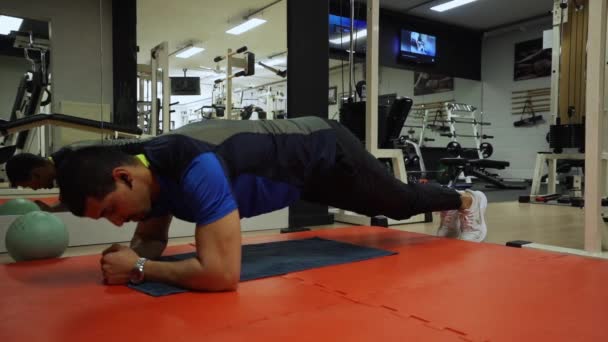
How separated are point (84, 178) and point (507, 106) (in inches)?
399

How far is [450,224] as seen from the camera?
2572mm

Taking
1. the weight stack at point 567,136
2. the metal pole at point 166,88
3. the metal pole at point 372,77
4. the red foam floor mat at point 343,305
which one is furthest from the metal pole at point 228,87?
the weight stack at point 567,136

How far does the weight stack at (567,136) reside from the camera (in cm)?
482

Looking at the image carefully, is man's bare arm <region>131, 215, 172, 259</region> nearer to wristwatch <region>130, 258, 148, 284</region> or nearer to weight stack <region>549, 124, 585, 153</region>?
wristwatch <region>130, 258, 148, 284</region>

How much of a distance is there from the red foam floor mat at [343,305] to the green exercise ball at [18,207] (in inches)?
24.6

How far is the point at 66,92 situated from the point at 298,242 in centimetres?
172

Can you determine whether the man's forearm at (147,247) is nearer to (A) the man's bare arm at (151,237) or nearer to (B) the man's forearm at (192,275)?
(A) the man's bare arm at (151,237)

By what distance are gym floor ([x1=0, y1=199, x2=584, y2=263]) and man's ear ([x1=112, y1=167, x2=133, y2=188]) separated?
4.62 ft

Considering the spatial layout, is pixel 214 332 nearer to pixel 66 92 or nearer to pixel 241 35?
pixel 66 92

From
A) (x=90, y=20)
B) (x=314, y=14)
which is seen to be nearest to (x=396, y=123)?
(x=314, y=14)

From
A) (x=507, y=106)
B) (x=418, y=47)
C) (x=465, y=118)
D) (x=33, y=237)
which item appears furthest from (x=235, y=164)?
(x=507, y=106)

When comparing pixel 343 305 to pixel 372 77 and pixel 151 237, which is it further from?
pixel 372 77

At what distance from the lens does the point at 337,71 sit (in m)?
6.67

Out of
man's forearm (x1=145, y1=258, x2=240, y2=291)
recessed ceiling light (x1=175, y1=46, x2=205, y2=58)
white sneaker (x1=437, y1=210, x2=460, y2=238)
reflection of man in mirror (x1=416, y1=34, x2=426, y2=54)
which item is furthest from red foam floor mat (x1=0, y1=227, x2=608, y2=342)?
reflection of man in mirror (x1=416, y1=34, x2=426, y2=54)
